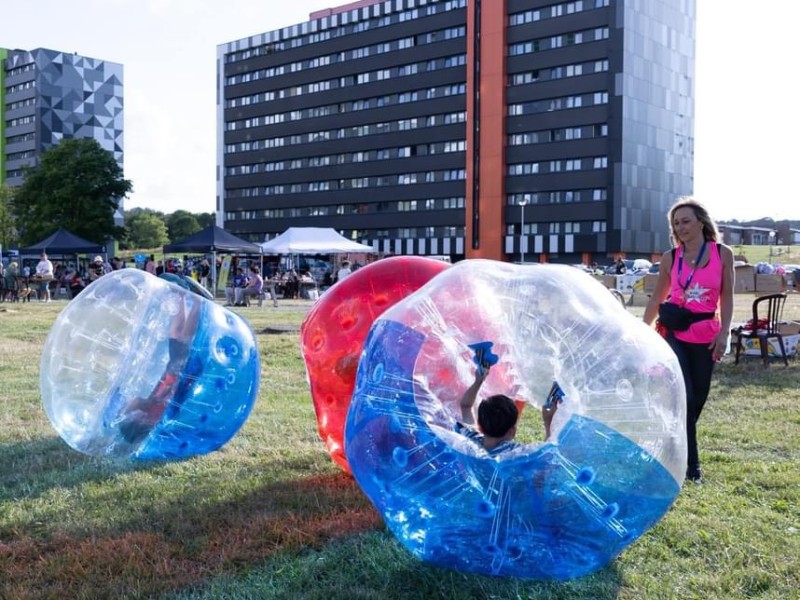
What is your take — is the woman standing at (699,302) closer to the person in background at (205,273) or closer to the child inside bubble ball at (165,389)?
the child inside bubble ball at (165,389)

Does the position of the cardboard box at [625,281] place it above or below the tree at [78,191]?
below

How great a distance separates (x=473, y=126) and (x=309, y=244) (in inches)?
1443

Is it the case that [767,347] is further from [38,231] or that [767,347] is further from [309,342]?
[38,231]

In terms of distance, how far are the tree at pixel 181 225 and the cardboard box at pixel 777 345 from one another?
391ft

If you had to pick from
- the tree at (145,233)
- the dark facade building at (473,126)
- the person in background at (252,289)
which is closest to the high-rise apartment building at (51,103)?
the tree at (145,233)

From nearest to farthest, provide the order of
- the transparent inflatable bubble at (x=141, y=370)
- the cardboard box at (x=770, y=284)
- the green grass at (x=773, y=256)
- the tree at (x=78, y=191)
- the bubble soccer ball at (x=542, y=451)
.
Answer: the bubble soccer ball at (x=542, y=451) → the transparent inflatable bubble at (x=141, y=370) → the cardboard box at (x=770, y=284) → the tree at (x=78, y=191) → the green grass at (x=773, y=256)

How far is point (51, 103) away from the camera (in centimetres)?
9375

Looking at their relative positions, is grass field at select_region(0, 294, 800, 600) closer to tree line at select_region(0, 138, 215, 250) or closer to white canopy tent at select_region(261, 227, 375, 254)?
white canopy tent at select_region(261, 227, 375, 254)

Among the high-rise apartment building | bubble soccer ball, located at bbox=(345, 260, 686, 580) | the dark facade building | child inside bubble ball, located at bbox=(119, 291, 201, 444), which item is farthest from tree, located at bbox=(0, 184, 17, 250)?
bubble soccer ball, located at bbox=(345, 260, 686, 580)

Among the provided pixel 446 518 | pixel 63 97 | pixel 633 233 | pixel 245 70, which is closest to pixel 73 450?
pixel 446 518

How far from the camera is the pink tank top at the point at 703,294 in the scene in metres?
5.01

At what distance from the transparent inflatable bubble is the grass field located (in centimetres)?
27

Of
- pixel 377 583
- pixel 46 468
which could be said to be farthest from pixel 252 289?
pixel 377 583

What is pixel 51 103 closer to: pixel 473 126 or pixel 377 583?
pixel 473 126
